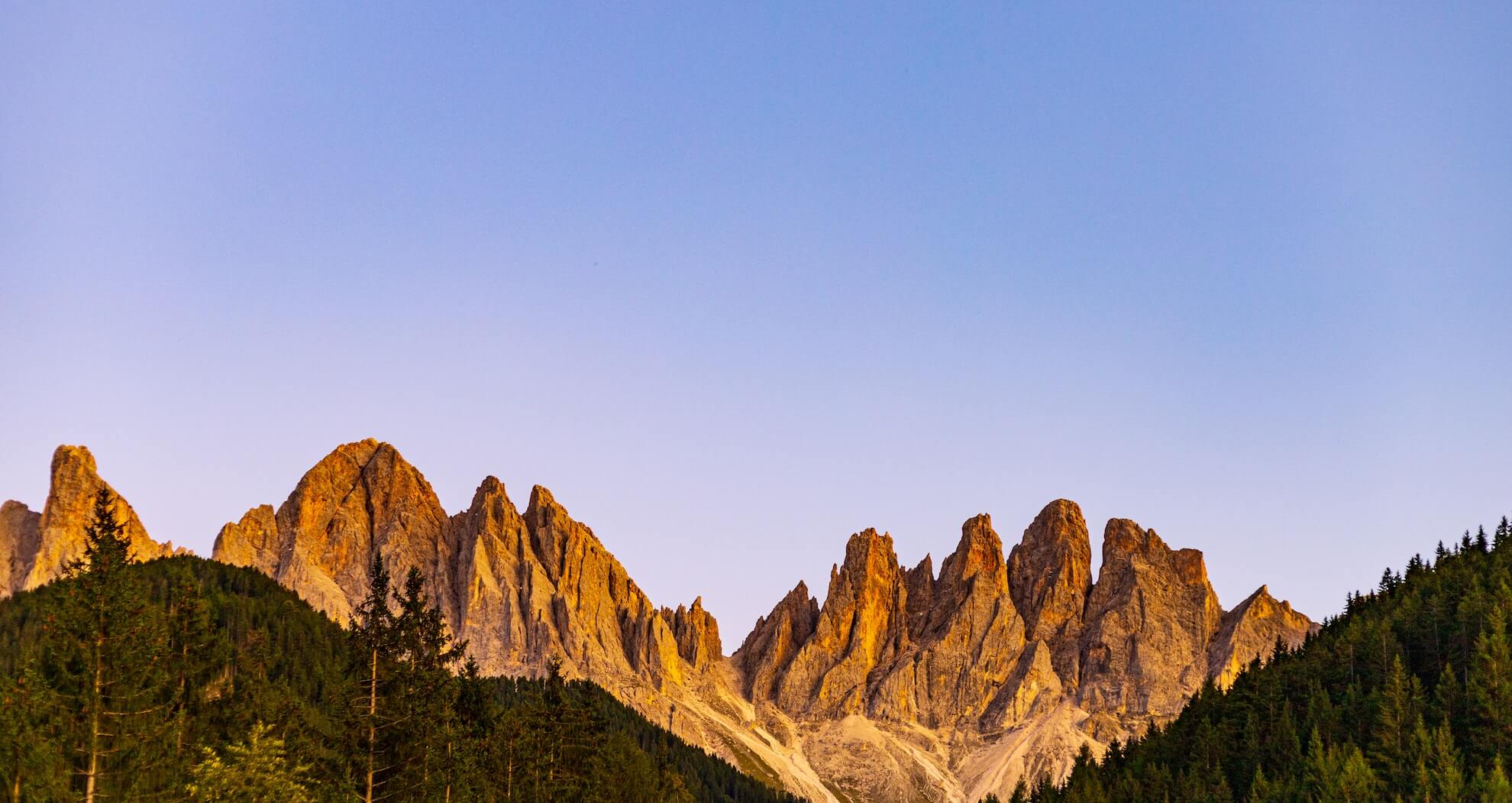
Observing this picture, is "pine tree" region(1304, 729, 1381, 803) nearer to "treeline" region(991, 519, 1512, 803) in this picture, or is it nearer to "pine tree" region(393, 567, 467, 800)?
"treeline" region(991, 519, 1512, 803)

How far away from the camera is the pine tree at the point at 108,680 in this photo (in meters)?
40.2

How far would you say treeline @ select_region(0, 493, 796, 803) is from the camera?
1581 inches

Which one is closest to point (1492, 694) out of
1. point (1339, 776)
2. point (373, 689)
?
point (1339, 776)

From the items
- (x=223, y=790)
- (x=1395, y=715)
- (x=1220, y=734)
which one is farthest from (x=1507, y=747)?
(x=223, y=790)

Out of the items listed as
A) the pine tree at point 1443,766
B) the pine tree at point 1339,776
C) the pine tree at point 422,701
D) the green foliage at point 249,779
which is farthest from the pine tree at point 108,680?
the pine tree at point 1443,766

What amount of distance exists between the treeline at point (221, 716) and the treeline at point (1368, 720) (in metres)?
62.1

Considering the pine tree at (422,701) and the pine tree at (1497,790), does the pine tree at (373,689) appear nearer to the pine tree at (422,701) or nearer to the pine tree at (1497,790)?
the pine tree at (422,701)

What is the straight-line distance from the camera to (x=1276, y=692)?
145 meters

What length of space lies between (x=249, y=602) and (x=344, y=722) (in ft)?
460

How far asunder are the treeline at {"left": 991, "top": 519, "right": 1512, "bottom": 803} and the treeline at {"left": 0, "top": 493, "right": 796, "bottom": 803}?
62.1 metres

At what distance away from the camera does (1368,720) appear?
129500 millimetres

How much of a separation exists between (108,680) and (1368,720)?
117 metres

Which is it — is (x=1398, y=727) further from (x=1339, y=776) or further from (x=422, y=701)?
(x=422, y=701)

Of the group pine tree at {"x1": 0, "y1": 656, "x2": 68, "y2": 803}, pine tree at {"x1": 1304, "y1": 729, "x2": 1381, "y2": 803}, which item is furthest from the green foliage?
pine tree at {"x1": 1304, "y1": 729, "x2": 1381, "y2": 803}
